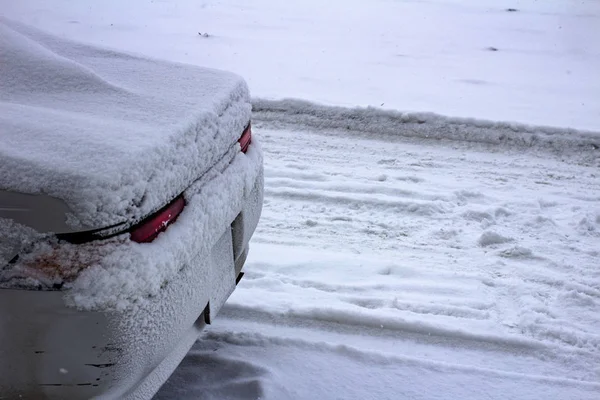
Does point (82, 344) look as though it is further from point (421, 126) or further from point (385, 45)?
point (385, 45)

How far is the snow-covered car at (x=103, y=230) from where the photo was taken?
175 cm

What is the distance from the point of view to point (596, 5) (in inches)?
469

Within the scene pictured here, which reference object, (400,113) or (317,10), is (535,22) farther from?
(400,113)

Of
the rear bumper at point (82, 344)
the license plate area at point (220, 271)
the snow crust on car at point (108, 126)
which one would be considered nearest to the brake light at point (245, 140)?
the snow crust on car at point (108, 126)

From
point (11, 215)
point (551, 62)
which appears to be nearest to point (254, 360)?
point (11, 215)

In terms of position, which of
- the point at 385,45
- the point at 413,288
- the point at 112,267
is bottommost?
the point at 413,288

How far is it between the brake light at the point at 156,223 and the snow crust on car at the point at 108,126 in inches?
1.6

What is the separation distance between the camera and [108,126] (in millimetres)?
2088

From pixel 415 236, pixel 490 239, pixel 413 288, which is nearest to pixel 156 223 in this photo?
Result: pixel 413 288

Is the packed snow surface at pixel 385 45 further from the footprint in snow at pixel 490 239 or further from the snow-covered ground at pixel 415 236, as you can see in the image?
the footprint in snow at pixel 490 239

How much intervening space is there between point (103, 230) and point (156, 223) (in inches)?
7.8

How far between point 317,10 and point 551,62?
15.1ft

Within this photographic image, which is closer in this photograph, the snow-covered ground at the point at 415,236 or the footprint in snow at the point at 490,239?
the snow-covered ground at the point at 415,236

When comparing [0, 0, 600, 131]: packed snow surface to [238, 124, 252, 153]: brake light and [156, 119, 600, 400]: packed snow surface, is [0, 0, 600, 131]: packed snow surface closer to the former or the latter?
[156, 119, 600, 400]: packed snow surface
